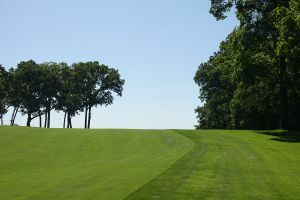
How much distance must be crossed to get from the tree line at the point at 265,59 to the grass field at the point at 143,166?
35.8 feet

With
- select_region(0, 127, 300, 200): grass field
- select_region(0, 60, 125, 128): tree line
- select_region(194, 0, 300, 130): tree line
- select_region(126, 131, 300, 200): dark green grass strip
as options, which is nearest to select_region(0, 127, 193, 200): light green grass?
select_region(0, 127, 300, 200): grass field

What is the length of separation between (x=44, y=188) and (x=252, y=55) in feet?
123

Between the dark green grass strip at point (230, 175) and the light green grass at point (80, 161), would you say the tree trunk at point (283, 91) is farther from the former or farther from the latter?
the dark green grass strip at point (230, 175)

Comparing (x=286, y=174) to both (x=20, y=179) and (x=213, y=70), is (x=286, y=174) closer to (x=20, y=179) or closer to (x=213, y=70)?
(x=20, y=179)

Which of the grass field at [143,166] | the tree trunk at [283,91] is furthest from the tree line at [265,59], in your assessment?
the grass field at [143,166]

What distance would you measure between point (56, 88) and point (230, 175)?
302 feet

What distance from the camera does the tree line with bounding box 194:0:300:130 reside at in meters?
39.2

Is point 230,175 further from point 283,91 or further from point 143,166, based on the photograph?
point 283,91

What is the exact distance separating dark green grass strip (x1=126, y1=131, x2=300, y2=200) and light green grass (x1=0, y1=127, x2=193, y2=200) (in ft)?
3.08

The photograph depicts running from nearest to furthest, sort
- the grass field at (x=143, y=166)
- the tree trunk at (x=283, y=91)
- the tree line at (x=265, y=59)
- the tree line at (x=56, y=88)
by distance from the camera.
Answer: the grass field at (x=143, y=166), the tree line at (x=265, y=59), the tree trunk at (x=283, y=91), the tree line at (x=56, y=88)

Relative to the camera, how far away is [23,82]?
339 ft

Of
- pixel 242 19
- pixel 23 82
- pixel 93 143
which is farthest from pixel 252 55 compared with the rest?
pixel 23 82

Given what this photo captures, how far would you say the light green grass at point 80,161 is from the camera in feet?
47.1

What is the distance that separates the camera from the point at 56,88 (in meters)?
106
